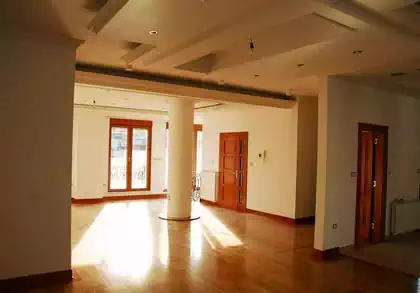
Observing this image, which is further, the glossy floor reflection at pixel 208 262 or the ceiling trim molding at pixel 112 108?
the ceiling trim molding at pixel 112 108

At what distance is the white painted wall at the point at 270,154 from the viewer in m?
8.16

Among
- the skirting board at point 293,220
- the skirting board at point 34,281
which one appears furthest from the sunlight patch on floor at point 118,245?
the skirting board at point 293,220

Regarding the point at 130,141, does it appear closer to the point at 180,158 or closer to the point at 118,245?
A: the point at 180,158

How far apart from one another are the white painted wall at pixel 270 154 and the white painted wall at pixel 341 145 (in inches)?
80.1

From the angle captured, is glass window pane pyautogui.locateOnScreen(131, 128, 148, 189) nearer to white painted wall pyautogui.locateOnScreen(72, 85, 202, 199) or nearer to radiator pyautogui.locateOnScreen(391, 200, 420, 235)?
white painted wall pyautogui.locateOnScreen(72, 85, 202, 199)

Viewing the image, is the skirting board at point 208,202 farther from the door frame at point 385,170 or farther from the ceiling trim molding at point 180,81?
the door frame at point 385,170

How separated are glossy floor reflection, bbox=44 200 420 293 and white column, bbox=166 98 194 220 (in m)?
0.41

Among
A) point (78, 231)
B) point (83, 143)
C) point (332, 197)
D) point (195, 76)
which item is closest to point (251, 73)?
point (195, 76)

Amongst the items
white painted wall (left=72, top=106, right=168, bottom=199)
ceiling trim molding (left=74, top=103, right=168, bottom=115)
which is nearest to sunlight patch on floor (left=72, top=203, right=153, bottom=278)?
white painted wall (left=72, top=106, right=168, bottom=199)

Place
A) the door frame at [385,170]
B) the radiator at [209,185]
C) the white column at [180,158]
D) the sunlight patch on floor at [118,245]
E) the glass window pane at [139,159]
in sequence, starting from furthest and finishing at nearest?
the glass window pane at [139,159] → the radiator at [209,185] → the white column at [180,158] → the door frame at [385,170] → the sunlight patch on floor at [118,245]

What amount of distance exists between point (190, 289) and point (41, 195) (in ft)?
6.35

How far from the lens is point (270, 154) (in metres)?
8.73

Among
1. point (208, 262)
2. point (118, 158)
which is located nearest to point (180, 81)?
point (208, 262)

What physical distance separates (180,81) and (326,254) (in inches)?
142
